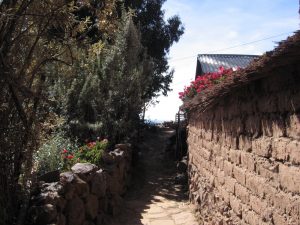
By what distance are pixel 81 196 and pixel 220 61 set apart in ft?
40.6

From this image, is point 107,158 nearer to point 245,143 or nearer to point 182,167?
point 182,167

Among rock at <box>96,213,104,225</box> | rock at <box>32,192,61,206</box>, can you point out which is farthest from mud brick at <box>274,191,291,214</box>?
rock at <box>96,213,104,225</box>

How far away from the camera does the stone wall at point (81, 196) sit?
173 inches

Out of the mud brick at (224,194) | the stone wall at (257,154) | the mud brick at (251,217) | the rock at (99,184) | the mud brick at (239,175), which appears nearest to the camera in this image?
the stone wall at (257,154)

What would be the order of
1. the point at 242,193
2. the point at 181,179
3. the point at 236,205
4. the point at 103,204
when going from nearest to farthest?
the point at 242,193
the point at 236,205
the point at 103,204
the point at 181,179

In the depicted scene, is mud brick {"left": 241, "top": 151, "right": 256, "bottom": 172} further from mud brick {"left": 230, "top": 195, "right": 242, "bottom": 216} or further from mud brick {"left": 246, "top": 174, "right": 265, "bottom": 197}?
mud brick {"left": 230, "top": 195, "right": 242, "bottom": 216}

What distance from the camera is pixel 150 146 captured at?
1648 centimetres

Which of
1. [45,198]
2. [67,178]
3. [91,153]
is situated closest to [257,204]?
[45,198]

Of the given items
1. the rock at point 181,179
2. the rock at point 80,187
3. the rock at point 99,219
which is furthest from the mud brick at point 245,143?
the rock at point 181,179

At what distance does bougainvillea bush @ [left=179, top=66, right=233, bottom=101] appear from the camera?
23.6 ft

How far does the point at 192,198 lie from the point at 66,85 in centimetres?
441

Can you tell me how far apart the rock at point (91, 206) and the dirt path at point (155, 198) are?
23.5 inches

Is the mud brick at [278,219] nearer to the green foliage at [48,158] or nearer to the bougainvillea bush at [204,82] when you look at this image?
the bougainvillea bush at [204,82]

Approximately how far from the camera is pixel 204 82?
7.90 meters
